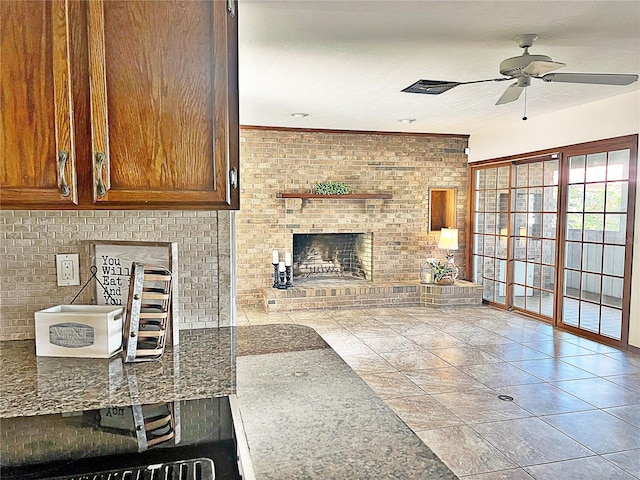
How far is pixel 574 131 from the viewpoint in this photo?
221 inches

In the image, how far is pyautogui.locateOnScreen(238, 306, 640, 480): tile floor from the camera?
2.79 meters

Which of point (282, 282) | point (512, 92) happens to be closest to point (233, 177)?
point (512, 92)

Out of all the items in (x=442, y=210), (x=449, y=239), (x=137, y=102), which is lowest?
(x=449, y=239)

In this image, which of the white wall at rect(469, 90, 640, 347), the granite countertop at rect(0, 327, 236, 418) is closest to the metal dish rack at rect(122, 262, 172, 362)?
the granite countertop at rect(0, 327, 236, 418)

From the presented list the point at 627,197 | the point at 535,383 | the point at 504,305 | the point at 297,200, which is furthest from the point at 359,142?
the point at 535,383

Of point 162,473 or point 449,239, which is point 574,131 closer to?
point 449,239

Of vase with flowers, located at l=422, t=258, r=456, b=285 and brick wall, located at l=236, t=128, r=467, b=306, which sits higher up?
brick wall, located at l=236, t=128, r=467, b=306

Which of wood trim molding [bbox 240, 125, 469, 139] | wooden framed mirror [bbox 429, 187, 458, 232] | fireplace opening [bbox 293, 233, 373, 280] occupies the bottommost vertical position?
fireplace opening [bbox 293, 233, 373, 280]

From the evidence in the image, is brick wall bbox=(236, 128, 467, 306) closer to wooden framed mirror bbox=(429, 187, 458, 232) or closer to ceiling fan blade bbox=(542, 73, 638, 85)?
wooden framed mirror bbox=(429, 187, 458, 232)

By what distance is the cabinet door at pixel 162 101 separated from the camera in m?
1.39

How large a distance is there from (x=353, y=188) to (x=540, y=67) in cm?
422

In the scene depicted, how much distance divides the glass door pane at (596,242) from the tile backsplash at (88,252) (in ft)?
15.4

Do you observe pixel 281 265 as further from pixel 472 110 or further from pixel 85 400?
pixel 85 400

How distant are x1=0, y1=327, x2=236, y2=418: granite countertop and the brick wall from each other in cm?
527
